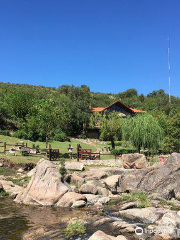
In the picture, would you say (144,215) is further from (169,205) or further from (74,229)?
(74,229)

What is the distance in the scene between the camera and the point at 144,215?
38.5 ft

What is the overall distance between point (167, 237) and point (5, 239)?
6071mm

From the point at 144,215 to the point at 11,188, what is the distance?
33.2 ft

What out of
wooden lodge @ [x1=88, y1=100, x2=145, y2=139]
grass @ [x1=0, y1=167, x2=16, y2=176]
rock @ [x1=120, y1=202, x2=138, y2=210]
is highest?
wooden lodge @ [x1=88, y1=100, x2=145, y2=139]

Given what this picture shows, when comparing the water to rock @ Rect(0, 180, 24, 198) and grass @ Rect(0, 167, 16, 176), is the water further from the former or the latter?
grass @ Rect(0, 167, 16, 176)

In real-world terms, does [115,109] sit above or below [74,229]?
above

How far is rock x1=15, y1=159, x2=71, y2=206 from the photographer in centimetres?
1486

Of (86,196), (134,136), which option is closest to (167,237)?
(86,196)

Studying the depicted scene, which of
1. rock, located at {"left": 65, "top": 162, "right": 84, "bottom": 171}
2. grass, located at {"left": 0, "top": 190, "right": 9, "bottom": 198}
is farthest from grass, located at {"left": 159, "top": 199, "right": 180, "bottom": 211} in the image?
rock, located at {"left": 65, "top": 162, "right": 84, "bottom": 171}

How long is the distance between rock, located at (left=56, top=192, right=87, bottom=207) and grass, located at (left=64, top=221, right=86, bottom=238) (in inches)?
157

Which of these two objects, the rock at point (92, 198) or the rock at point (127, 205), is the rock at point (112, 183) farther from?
the rock at point (127, 205)

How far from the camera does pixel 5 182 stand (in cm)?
1888

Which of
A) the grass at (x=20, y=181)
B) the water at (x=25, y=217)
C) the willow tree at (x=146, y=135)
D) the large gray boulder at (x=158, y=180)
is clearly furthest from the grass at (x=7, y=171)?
the willow tree at (x=146, y=135)

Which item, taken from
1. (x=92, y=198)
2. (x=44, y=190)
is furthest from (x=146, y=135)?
(x=44, y=190)
